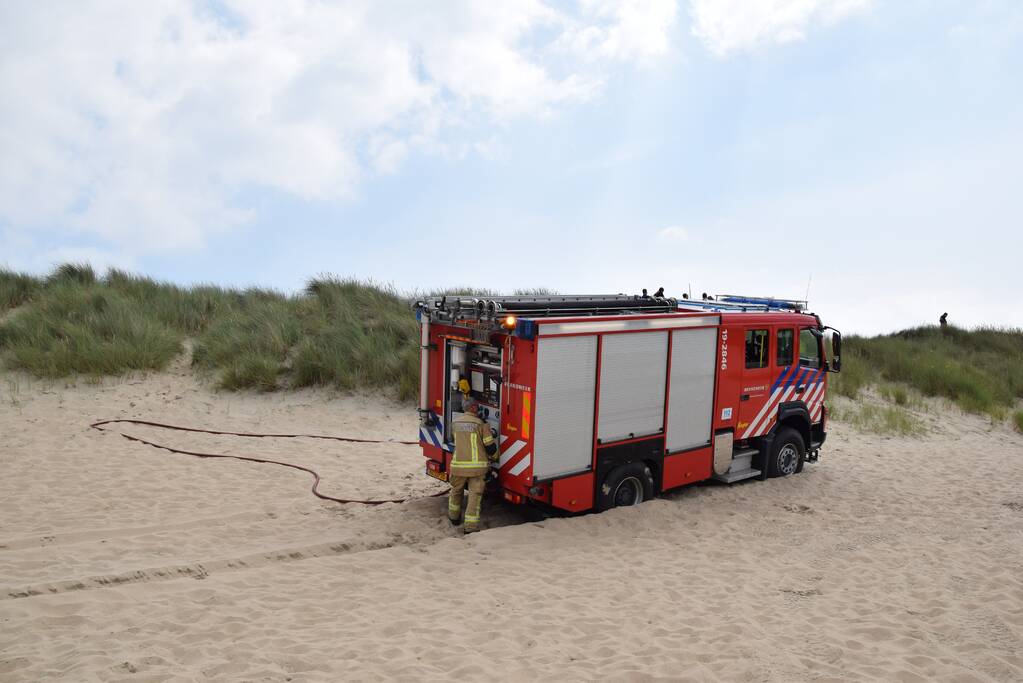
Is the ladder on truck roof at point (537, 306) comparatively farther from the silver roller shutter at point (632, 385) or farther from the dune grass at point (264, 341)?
the dune grass at point (264, 341)

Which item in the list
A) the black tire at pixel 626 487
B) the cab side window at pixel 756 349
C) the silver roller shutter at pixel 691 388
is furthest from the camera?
the cab side window at pixel 756 349

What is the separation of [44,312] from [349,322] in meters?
7.81

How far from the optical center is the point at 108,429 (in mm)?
13852

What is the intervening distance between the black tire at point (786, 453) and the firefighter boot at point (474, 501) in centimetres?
515

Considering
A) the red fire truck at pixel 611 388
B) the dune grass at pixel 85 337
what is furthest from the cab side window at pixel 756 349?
the dune grass at pixel 85 337

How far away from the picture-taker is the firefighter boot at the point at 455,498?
30.0 ft

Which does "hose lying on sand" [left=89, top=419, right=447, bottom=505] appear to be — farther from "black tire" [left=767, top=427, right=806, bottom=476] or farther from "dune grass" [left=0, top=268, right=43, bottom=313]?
"dune grass" [left=0, top=268, right=43, bottom=313]

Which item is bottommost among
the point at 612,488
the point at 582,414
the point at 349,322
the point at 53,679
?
the point at 53,679

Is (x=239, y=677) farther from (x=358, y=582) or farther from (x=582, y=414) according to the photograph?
(x=582, y=414)

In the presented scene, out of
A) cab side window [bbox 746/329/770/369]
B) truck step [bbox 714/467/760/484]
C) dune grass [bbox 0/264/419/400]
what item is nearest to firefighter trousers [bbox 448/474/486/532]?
truck step [bbox 714/467/760/484]

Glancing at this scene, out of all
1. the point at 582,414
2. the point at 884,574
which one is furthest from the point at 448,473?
the point at 884,574

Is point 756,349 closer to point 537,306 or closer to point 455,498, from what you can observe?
point 537,306

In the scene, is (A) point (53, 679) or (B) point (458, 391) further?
(B) point (458, 391)

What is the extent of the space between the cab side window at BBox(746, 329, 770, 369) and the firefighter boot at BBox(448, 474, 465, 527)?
4649mm
